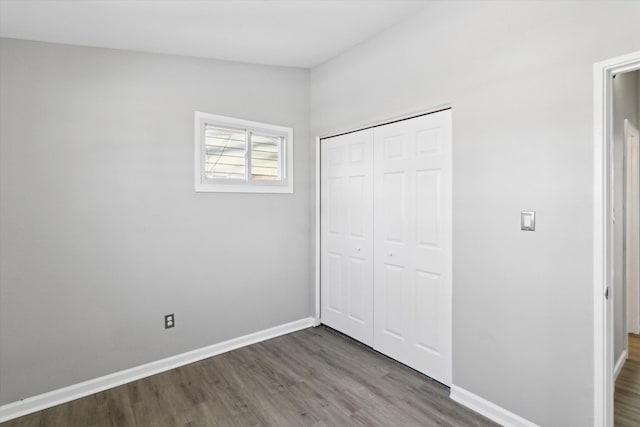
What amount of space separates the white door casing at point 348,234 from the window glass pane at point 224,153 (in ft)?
2.85

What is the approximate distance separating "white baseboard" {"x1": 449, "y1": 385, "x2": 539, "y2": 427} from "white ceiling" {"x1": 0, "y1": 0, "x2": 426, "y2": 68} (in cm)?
276

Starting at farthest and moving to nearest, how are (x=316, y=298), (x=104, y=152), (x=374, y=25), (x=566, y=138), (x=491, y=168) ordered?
(x=316, y=298) → (x=374, y=25) → (x=104, y=152) → (x=491, y=168) → (x=566, y=138)

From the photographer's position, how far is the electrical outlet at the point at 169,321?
2.75m

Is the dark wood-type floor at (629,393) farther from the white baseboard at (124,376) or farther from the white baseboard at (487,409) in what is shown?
the white baseboard at (124,376)

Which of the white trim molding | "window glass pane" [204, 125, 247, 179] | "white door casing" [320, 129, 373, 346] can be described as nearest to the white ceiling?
"window glass pane" [204, 125, 247, 179]

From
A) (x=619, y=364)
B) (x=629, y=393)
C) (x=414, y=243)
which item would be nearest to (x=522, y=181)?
(x=414, y=243)

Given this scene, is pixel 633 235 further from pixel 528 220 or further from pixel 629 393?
pixel 528 220

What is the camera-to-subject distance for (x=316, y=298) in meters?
3.59

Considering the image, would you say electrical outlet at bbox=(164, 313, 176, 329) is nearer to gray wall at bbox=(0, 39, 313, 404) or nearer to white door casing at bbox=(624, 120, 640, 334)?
gray wall at bbox=(0, 39, 313, 404)

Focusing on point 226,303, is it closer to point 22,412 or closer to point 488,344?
point 22,412

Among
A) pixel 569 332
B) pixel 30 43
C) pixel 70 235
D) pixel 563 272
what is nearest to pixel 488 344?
pixel 569 332

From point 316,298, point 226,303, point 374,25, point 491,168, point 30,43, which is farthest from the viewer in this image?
point 316,298

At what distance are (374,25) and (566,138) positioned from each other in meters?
1.68

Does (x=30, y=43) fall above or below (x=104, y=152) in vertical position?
above
